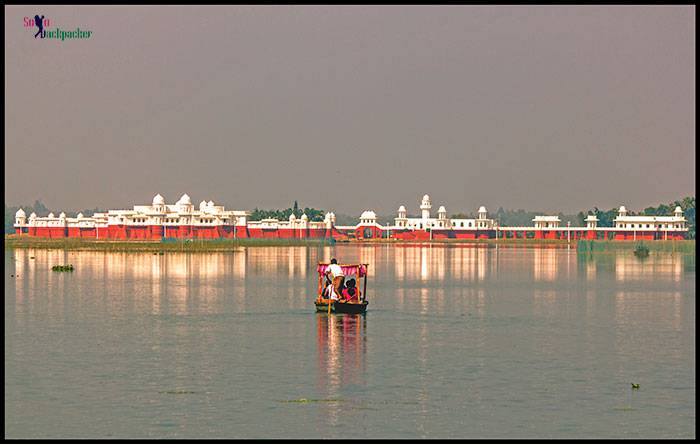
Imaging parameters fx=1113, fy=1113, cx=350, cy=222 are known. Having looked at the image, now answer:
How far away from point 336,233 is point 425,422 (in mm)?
156919

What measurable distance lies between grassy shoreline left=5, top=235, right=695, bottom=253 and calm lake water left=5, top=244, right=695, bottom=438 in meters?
55.6

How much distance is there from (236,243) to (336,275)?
88669mm

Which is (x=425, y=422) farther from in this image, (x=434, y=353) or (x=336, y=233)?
(x=336, y=233)

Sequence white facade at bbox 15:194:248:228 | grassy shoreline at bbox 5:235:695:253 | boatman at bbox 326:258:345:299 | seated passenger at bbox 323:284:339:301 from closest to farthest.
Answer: boatman at bbox 326:258:345:299 → seated passenger at bbox 323:284:339:301 → grassy shoreline at bbox 5:235:695:253 → white facade at bbox 15:194:248:228

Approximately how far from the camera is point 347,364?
24.6 metres

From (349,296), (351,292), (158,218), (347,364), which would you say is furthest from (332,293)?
(158,218)

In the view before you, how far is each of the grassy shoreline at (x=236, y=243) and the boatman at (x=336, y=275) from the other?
204 ft

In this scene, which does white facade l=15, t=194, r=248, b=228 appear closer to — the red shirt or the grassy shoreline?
the grassy shoreline

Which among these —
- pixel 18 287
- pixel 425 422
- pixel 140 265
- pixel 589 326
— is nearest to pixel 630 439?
pixel 425 422

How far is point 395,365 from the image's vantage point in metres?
24.6

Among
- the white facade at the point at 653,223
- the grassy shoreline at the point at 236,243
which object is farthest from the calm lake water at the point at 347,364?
the white facade at the point at 653,223

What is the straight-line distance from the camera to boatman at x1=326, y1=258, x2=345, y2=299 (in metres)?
34.2

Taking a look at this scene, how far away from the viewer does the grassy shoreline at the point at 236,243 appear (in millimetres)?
103062

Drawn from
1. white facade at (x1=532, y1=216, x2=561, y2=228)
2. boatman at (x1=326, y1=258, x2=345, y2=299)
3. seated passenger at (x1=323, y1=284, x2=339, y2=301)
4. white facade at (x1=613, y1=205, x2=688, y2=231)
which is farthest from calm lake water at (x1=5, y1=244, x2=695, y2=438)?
white facade at (x1=532, y1=216, x2=561, y2=228)
